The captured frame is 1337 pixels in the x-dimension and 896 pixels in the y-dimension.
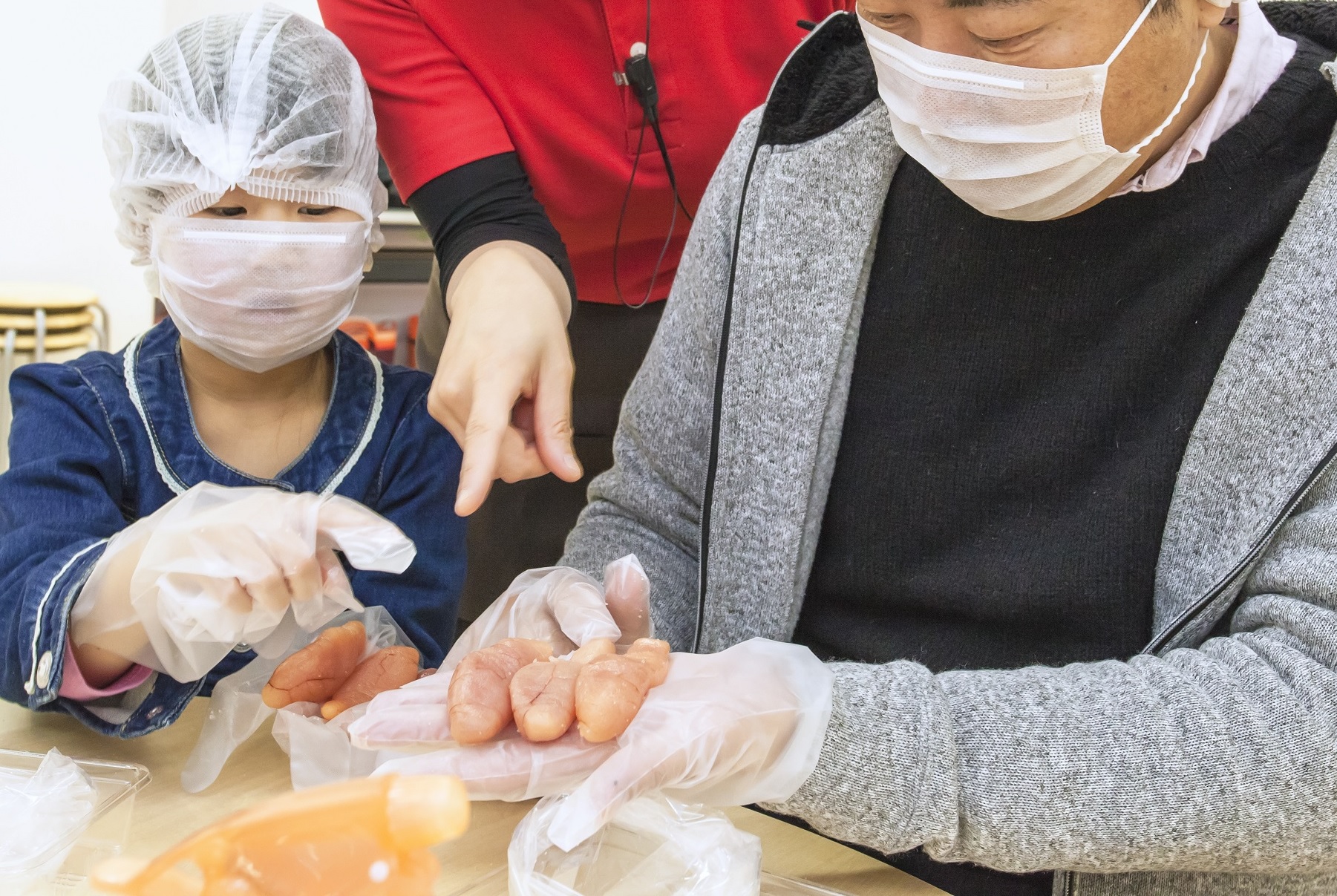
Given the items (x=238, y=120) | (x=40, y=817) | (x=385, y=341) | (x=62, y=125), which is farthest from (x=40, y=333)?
(x=40, y=817)

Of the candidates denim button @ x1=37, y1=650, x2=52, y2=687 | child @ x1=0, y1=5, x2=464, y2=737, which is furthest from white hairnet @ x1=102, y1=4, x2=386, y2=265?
denim button @ x1=37, y1=650, x2=52, y2=687

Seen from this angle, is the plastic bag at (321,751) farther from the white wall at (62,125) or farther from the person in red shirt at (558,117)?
the white wall at (62,125)

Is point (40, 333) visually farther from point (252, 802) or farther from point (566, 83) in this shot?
point (252, 802)

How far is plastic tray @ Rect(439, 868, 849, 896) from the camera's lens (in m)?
0.76

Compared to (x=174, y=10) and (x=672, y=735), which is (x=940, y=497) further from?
(x=174, y=10)

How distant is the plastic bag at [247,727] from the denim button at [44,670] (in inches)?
5.4

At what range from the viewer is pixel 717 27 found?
1.37m

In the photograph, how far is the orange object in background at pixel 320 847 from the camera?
0.50m

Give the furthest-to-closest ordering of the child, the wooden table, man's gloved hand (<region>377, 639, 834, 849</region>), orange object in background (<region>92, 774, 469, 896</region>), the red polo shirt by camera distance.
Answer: the red polo shirt → the child → the wooden table → man's gloved hand (<region>377, 639, 834, 849</region>) → orange object in background (<region>92, 774, 469, 896</region>)

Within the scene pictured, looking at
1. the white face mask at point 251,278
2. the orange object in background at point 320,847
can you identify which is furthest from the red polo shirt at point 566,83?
the orange object in background at point 320,847

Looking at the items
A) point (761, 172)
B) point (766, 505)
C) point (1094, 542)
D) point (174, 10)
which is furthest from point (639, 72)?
point (174, 10)

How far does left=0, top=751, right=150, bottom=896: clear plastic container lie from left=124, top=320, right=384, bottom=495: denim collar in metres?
0.42

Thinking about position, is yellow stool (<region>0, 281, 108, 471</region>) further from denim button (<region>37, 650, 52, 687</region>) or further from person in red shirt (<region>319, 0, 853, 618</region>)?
denim button (<region>37, 650, 52, 687</region>)

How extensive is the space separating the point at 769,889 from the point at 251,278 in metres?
0.84
